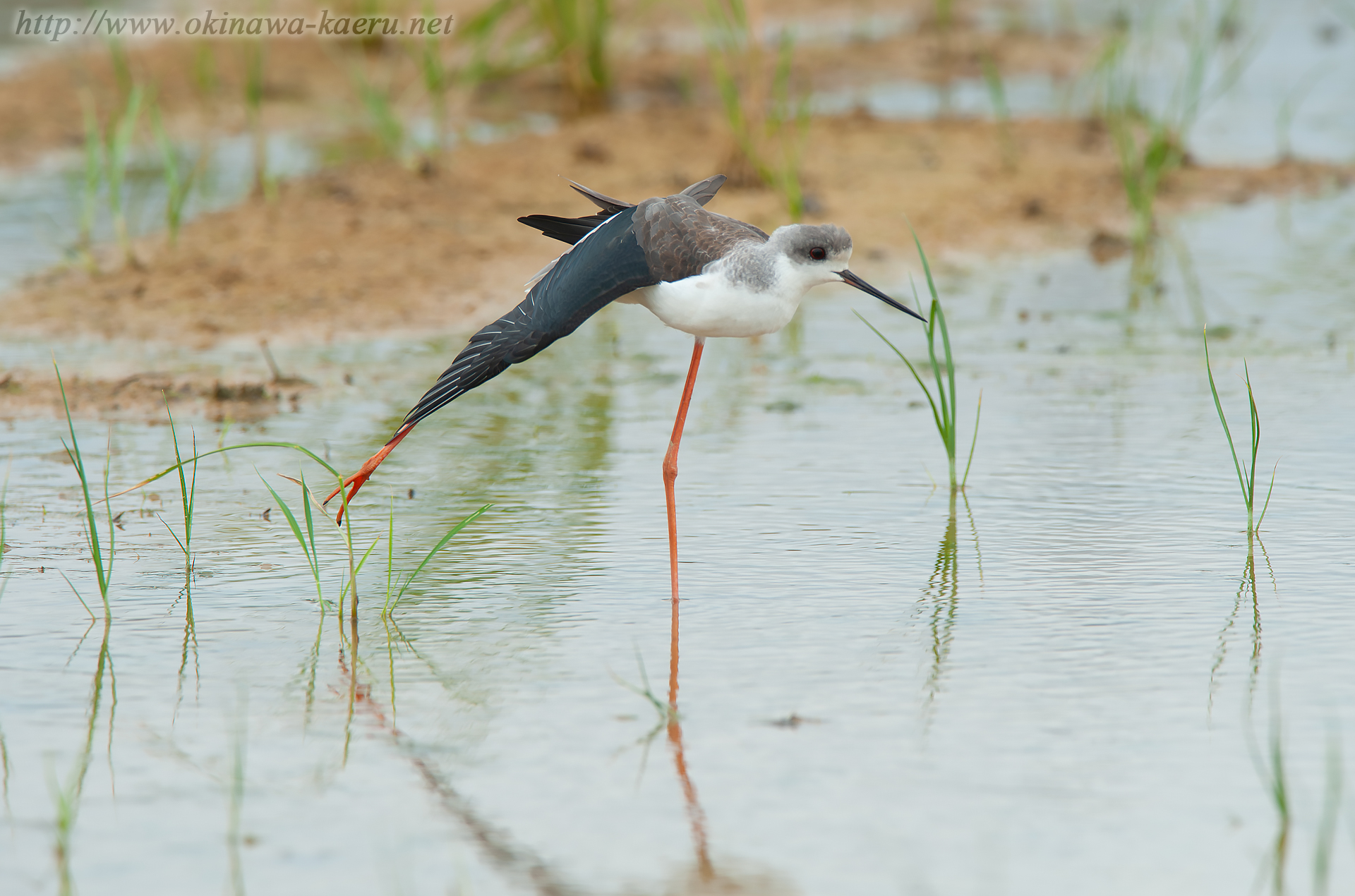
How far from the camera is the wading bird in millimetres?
4020

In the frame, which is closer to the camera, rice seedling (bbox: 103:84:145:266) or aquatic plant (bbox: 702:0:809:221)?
rice seedling (bbox: 103:84:145:266)

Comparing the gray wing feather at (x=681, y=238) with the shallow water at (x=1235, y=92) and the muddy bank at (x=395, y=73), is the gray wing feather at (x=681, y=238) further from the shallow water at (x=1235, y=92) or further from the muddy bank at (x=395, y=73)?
the muddy bank at (x=395, y=73)

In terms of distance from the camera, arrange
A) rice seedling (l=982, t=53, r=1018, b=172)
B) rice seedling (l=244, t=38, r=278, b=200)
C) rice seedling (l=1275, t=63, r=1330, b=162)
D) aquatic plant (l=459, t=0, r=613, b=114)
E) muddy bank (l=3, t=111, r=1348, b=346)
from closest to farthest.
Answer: muddy bank (l=3, t=111, r=1348, b=346) → rice seedling (l=244, t=38, r=278, b=200) → rice seedling (l=982, t=53, r=1018, b=172) → rice seedling (l=1275, t=63, r=1330, b=162) → aquatic plant (l=459, t=0, r=613, b=114)

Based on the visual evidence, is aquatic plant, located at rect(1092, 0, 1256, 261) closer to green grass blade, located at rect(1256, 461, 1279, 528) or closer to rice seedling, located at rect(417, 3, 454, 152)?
green grass blade, located at rect(1256, 461, 1279, 528)

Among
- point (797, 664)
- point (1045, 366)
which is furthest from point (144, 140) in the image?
point (797, 664)

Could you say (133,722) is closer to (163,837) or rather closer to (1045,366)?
(163,837)

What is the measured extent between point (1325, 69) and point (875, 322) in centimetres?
674

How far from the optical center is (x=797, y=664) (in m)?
3.70

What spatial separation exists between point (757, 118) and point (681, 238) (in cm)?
493

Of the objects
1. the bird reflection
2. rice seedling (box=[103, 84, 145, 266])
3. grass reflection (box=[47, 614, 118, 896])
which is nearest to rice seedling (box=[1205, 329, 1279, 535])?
the bird reflection

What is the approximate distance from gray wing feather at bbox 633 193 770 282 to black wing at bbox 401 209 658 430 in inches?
1.2

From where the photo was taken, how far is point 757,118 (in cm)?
888

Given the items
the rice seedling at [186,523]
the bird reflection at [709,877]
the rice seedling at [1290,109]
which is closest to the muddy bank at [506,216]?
the rice seedling at [1290,109]

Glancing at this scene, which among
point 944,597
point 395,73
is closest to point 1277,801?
point 944,597
